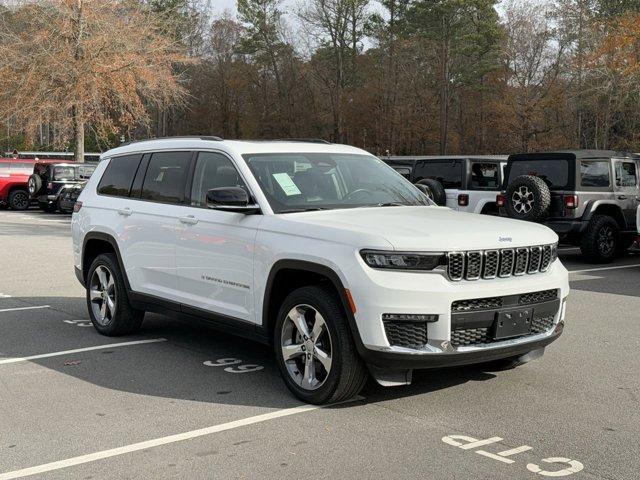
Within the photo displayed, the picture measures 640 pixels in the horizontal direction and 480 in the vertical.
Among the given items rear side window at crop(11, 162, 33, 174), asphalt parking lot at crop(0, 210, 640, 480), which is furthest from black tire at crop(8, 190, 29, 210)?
asphalt parking lot at crop(0, 210, 640, 480)

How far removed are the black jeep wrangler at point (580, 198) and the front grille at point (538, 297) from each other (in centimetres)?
828

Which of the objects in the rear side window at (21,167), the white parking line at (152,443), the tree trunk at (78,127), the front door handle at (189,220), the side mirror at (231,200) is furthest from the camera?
the tree trunk at (78,127)

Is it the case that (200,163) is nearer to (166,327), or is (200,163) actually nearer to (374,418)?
→ (166,327)

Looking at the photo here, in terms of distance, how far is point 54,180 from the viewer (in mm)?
28391

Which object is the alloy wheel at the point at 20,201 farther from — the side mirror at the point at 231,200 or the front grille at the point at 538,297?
the front grille at the point at 538,297

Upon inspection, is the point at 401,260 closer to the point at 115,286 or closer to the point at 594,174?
the point at 115,286

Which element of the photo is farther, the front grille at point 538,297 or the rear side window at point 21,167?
the rear side window at point 21,167

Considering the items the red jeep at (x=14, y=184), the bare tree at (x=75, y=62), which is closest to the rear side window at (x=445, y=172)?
the red jeep at (x=14, y=184)

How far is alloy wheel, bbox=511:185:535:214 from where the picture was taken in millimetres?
13688

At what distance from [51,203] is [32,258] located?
587 inches

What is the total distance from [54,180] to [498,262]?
25.7m

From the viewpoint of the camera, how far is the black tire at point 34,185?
28719mm

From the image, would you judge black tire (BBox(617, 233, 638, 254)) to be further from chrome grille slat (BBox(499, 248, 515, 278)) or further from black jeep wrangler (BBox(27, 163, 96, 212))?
black jeep wrangler (BBox(27, 163, 96, 212))

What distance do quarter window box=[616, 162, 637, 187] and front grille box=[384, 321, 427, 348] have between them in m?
10.7
